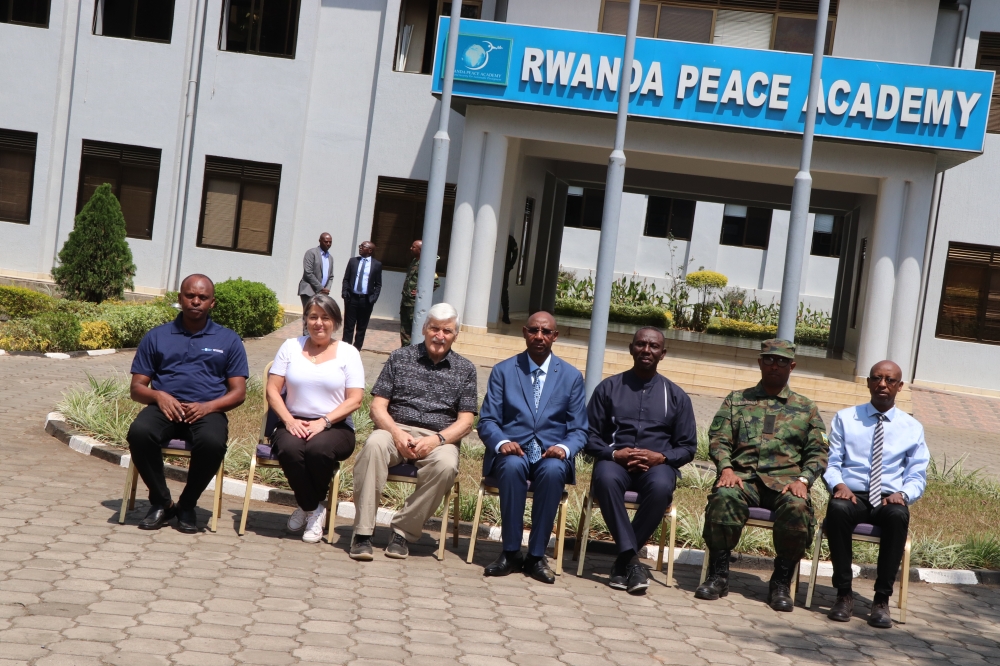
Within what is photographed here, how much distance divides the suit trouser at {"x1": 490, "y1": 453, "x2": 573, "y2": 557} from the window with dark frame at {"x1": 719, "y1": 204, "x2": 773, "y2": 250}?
29836 mm

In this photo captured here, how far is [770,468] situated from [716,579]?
2.50 ft

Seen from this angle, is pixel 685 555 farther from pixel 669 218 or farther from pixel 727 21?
pixel 669 218

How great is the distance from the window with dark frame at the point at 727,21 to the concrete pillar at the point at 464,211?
3391 millimetres

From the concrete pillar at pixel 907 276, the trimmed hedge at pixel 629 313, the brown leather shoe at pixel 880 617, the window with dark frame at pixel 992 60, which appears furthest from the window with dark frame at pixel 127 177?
the brown leather shoe at pixel 880 617

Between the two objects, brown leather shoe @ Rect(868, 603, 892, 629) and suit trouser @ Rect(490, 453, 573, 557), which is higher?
suit trouser @ Rect(490, 453, 573, 557)

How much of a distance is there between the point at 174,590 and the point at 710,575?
3047mm

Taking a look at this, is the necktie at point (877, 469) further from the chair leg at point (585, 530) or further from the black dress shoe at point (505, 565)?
the black dress shoe at point (505, 565)

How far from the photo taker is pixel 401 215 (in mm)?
19531

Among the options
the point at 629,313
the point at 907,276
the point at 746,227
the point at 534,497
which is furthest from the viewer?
the point at 746,227

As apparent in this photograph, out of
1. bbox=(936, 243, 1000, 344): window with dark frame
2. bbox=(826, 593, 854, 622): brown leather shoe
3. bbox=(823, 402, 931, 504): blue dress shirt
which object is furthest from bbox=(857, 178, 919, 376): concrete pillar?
bbox=(826, 593, 854, 622): brown leather shoe

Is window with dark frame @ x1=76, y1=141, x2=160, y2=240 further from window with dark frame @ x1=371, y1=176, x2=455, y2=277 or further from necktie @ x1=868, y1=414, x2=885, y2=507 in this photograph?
necktie @ x1=868, y1=414, x2=885, y2=507

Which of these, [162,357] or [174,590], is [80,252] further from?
[174,590]

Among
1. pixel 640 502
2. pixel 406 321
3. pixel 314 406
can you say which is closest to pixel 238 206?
pixel 406 321

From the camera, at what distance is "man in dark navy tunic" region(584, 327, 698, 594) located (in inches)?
242
